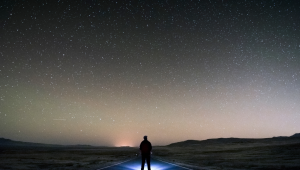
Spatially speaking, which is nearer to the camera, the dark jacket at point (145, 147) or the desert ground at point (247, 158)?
the dark jacket at point (145, 147)

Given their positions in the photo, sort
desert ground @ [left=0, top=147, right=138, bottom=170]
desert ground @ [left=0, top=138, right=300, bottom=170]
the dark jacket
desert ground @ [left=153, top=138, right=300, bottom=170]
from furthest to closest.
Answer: desert ground @ [left=0, top=147, right=138, bottom=170], desert ground @ [left=0, top=138, right=300, bottom=170], desert ground @ [left=153, top=138, right=300, bottom=170], the dark jacket

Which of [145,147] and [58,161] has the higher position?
[145,147]

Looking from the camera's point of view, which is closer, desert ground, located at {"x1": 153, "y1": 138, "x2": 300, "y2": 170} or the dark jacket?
the dark jacket

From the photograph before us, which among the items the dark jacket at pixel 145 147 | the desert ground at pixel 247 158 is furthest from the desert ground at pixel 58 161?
the desert ground at pixel 247 158

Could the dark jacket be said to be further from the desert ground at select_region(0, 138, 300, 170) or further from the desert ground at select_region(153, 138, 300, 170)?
the desert ground at select_region(153, 138, 300, 170)

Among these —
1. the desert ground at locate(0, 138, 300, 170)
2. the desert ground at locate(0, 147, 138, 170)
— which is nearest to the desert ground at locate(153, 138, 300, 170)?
the desert ground at locate(0, 138, 300, 170)

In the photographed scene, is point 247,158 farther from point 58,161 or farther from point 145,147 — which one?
point 145,147

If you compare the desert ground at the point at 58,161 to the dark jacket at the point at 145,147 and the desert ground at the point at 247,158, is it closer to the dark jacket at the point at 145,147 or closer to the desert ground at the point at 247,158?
the dark jacket at the point at 145,147

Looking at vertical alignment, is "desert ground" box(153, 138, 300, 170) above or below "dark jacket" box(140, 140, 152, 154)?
below

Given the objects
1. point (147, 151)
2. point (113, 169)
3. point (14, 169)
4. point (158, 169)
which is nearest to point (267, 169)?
point (158, 169)

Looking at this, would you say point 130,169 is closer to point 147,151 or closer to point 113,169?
point 113,169

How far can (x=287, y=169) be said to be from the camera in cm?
1662

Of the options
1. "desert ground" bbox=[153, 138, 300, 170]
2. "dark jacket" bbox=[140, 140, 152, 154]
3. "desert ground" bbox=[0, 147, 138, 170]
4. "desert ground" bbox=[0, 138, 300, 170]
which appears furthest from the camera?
"desert ground" bbox=[0, 147, 138, 170]

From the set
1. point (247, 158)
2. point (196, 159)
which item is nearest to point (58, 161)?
point (196, 159)
